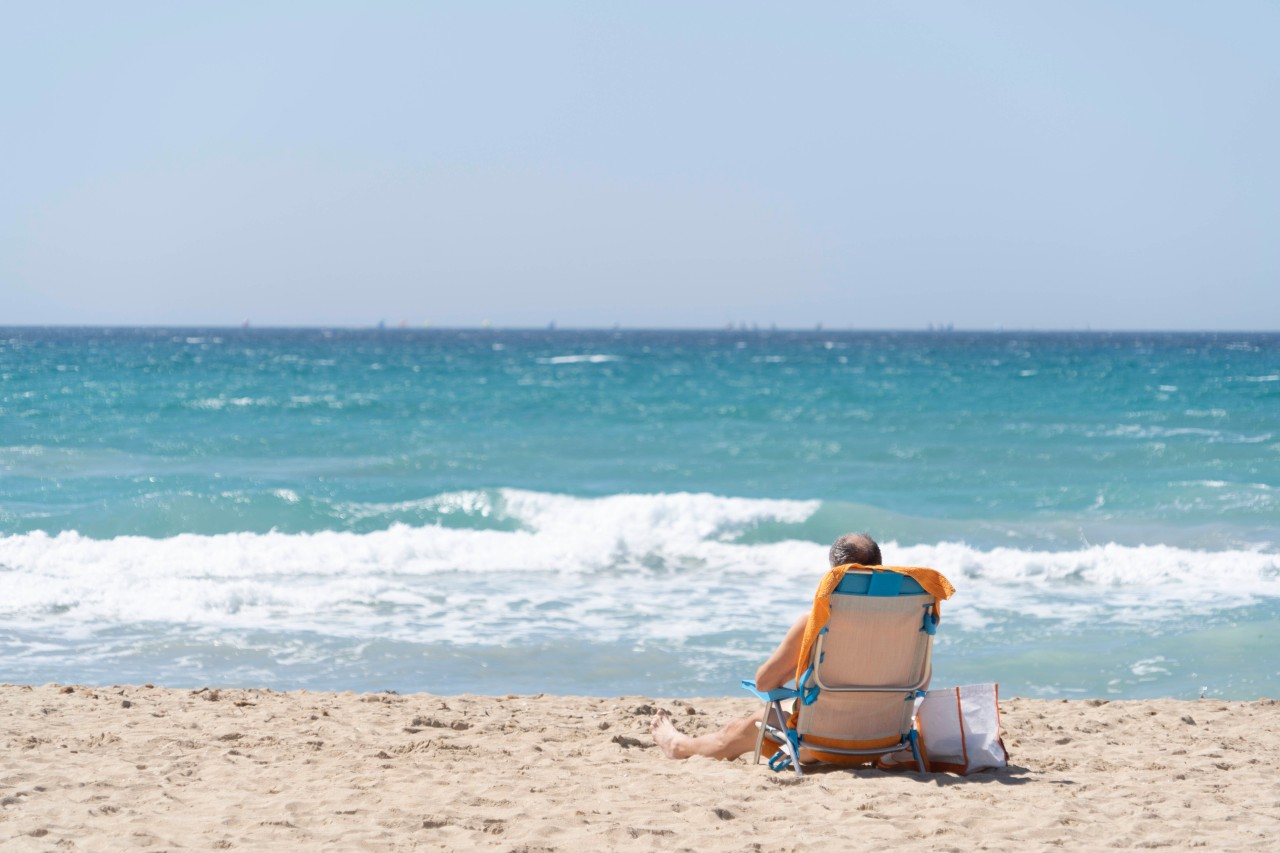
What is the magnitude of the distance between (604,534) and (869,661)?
Result: 28.3 feet

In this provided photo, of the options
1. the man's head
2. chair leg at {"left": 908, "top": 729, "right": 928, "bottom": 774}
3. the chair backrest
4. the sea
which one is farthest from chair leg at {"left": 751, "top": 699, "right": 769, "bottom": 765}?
the sea

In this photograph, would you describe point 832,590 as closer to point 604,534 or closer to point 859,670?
point 859,670

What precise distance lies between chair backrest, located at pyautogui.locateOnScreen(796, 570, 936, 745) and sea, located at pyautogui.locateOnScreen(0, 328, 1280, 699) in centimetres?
281

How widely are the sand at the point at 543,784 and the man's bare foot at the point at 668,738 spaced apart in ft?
0.35

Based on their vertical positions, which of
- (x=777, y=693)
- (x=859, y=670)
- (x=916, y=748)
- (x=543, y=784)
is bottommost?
(x=543, y=784)

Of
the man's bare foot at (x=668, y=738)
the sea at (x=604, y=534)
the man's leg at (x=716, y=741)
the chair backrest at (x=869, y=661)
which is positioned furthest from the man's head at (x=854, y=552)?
the sea at (x=604, y=534)

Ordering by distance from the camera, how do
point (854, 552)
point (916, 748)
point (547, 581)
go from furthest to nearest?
point (547, 581) < point (916, 748) < point (854, 552)

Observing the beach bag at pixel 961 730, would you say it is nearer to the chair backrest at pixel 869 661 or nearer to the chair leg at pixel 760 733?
the chair backrest at pixel 869 661

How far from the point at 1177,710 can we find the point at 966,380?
113 ft

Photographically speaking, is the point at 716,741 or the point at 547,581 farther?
the point at 547,581

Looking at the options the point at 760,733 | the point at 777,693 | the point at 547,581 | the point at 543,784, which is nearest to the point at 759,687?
the point at 777,693

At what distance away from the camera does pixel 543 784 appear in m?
5.19

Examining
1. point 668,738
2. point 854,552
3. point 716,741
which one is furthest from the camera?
point 668,738

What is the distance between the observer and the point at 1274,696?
25.7 feet
